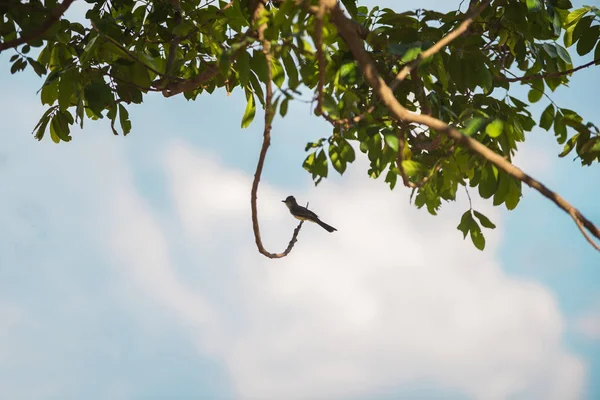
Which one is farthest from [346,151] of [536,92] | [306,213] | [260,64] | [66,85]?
[306,213]

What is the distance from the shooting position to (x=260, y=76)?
3.81 m

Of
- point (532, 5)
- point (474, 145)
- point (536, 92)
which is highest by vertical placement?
point (536, 92)

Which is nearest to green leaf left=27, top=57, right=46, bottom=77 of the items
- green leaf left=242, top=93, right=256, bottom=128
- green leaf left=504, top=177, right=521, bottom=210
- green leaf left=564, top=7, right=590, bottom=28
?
green leaf left=242, top=93, right=256, bottom=128

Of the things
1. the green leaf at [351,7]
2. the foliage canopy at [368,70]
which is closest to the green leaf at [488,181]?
the foliage canopy at [368,70]

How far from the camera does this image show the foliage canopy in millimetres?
3564

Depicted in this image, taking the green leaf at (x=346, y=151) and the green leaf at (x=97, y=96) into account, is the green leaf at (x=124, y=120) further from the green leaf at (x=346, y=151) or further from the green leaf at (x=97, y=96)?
the green leaf at (x=346, y=151)

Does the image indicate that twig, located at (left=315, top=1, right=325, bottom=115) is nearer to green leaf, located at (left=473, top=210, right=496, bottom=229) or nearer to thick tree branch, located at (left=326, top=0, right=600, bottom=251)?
thick tree branch, located at (left=326, top=0, right=600, bottom=251)

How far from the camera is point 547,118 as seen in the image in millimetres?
4816

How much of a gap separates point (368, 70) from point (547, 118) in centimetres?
186

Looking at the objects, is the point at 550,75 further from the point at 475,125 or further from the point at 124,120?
the point at 124,120

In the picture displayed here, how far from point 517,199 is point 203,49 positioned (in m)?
2.57

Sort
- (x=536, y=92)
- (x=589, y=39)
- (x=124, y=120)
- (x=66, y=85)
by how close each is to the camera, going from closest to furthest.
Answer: (x=66, y=85), (x=589, y=39), (x=536, y=92), (x=124, y=120)

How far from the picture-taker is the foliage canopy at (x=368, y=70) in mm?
3564

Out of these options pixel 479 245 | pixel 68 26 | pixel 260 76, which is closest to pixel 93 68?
pixel 68 26
